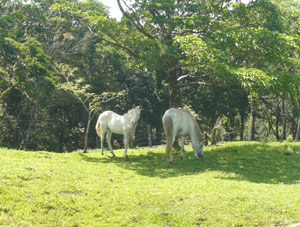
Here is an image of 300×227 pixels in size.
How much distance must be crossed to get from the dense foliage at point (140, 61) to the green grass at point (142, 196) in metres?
4.35

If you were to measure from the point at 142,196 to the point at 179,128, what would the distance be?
669 cm

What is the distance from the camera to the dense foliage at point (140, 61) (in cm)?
1441

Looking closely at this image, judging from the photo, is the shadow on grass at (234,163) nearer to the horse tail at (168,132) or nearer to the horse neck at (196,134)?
the horse tail at (168,132)

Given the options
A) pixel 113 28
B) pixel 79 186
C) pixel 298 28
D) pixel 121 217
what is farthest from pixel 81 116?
pixel 121 217

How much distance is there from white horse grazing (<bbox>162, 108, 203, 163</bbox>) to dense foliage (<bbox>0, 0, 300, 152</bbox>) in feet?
7.51

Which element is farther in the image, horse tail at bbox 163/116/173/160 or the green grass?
horse tail at bbox 163/116/173/160

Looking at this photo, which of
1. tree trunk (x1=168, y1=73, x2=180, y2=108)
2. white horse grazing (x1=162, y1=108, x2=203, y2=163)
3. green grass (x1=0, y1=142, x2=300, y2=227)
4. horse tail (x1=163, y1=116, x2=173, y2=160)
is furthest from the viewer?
tree trunk (x1=168, y1=73, x2=180, y2=108)

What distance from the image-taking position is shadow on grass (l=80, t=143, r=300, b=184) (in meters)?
12.0

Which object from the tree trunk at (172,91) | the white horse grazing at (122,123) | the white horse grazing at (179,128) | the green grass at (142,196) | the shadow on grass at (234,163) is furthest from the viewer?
the tree trunk at (172,91)

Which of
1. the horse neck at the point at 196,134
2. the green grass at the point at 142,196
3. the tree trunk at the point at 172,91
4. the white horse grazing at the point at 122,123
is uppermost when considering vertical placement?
the tree trunk at the point at 172,91

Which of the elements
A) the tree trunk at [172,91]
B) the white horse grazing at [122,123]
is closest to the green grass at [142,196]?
the white horse grazing at [122,123]

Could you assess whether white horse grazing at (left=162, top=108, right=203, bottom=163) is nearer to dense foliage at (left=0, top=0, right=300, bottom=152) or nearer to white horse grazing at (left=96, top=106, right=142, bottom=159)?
white horse grazing at (left=96, top=106, right=142, bottom=159)

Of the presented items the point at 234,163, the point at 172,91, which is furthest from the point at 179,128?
the point at 172,91

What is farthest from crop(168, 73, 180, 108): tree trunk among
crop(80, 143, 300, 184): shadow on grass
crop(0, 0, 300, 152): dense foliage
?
crop(80, 143, 300, 184): shadow on grass
